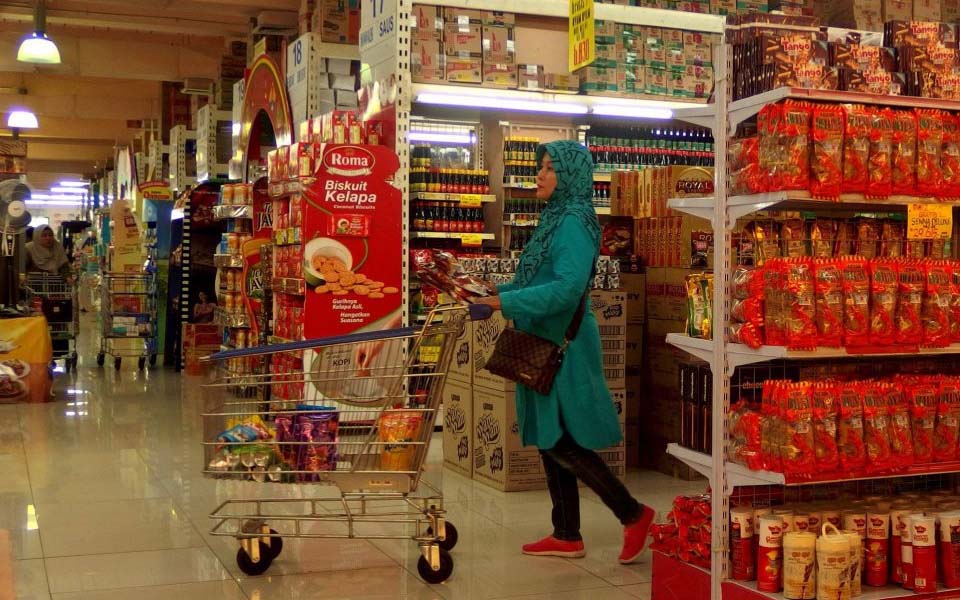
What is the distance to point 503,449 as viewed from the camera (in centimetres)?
592

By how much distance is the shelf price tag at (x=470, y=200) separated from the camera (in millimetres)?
8320

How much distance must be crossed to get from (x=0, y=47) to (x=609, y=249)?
11.8m

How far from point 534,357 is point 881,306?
138cm

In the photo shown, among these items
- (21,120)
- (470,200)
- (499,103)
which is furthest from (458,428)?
(21,120)

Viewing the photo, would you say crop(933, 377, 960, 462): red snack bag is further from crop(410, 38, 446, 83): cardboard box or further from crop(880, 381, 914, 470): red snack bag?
crop(410, 38, 446, 83): cardboard box

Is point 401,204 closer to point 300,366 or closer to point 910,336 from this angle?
point 300,366

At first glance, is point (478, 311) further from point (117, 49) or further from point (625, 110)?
point (117, 49)

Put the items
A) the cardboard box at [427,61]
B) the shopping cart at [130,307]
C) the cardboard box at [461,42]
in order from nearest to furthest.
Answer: the cardboard box at [427,61], the cardboard box at [461,42], the shopping cart at [130,307]

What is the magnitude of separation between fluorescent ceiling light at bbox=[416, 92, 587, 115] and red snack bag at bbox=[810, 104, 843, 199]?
476cm

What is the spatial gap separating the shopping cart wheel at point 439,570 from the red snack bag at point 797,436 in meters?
1.38

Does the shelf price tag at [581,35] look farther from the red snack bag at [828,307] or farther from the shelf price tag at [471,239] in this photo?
the red snack bag at [828,307]

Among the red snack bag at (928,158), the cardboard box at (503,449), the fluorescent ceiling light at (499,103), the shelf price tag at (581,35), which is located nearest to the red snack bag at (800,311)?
the red snack bag at (928,158)

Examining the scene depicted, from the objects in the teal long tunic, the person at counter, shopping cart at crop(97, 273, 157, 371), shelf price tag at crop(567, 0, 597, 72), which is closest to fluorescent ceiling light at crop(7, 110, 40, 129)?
the person at counter

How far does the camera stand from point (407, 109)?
7852 millimetres
